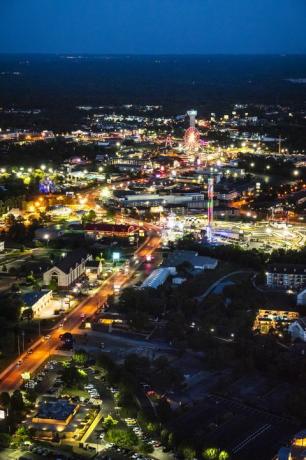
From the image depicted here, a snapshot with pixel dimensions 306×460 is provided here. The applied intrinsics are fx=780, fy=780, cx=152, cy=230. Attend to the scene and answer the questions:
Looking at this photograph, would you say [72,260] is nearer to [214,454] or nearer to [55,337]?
[55,337]

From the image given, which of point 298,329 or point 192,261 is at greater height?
point 192,261

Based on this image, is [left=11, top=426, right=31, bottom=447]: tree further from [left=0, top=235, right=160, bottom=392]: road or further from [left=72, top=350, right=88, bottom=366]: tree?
[left=72, top=350, right=88, bottom=366]: tree

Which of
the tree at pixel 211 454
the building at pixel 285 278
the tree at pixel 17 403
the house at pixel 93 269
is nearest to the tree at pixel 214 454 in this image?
the tree at pixel 211 454

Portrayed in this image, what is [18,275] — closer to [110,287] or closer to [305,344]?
[110,287]

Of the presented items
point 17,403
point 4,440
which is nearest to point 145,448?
point 4,440

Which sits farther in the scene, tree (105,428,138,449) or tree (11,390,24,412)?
tree (11,390,24,412)

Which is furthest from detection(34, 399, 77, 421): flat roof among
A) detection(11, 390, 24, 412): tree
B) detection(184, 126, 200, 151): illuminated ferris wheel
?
detection(184, 126, 200, 151): illuminated ferris wheel
